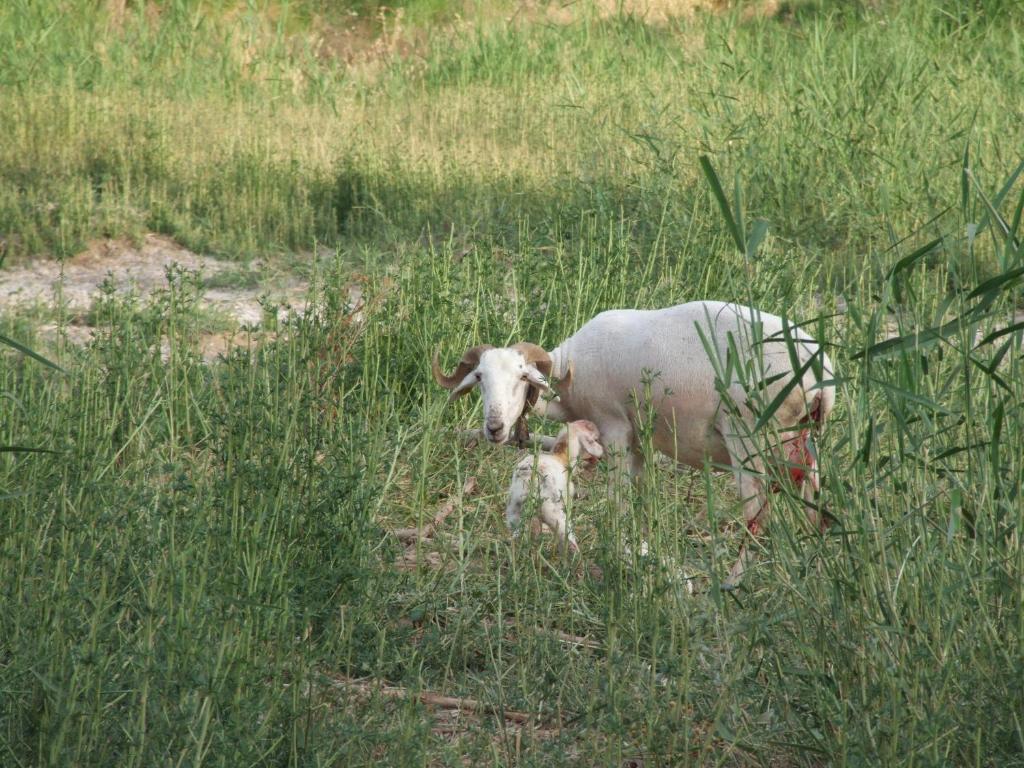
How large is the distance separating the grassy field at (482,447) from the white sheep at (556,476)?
14 centimetres

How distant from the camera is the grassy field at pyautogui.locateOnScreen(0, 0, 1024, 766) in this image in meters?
2.92

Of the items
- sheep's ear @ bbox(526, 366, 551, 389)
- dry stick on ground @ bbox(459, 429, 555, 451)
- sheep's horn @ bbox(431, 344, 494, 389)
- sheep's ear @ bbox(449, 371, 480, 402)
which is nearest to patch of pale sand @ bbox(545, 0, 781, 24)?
dry stick on ground @ bbox(459, 429, 555, 451)

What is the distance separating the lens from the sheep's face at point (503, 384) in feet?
15.7

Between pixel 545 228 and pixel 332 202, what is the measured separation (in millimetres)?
2850

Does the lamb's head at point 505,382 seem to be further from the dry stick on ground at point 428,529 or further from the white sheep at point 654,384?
the dry stick on ground at point 428,529

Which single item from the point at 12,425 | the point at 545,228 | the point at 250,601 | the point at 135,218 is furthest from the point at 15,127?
the point at 250,601

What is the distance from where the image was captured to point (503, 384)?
4836 millimetres

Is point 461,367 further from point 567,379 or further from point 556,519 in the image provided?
point 556,519

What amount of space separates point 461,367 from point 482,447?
610 millimetres

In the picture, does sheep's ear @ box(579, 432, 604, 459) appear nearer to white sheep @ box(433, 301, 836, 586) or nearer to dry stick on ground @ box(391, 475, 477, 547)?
white sheep @ box(433, 301, 836, 586)

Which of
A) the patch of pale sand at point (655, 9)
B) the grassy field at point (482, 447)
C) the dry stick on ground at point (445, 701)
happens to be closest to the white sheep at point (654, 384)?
the grassy field at point (482, 447)

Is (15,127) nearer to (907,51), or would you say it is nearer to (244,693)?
(907,51)

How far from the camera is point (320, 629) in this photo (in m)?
4.01

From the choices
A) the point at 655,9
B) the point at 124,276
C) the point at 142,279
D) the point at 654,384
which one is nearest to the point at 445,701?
the point at 654,384
